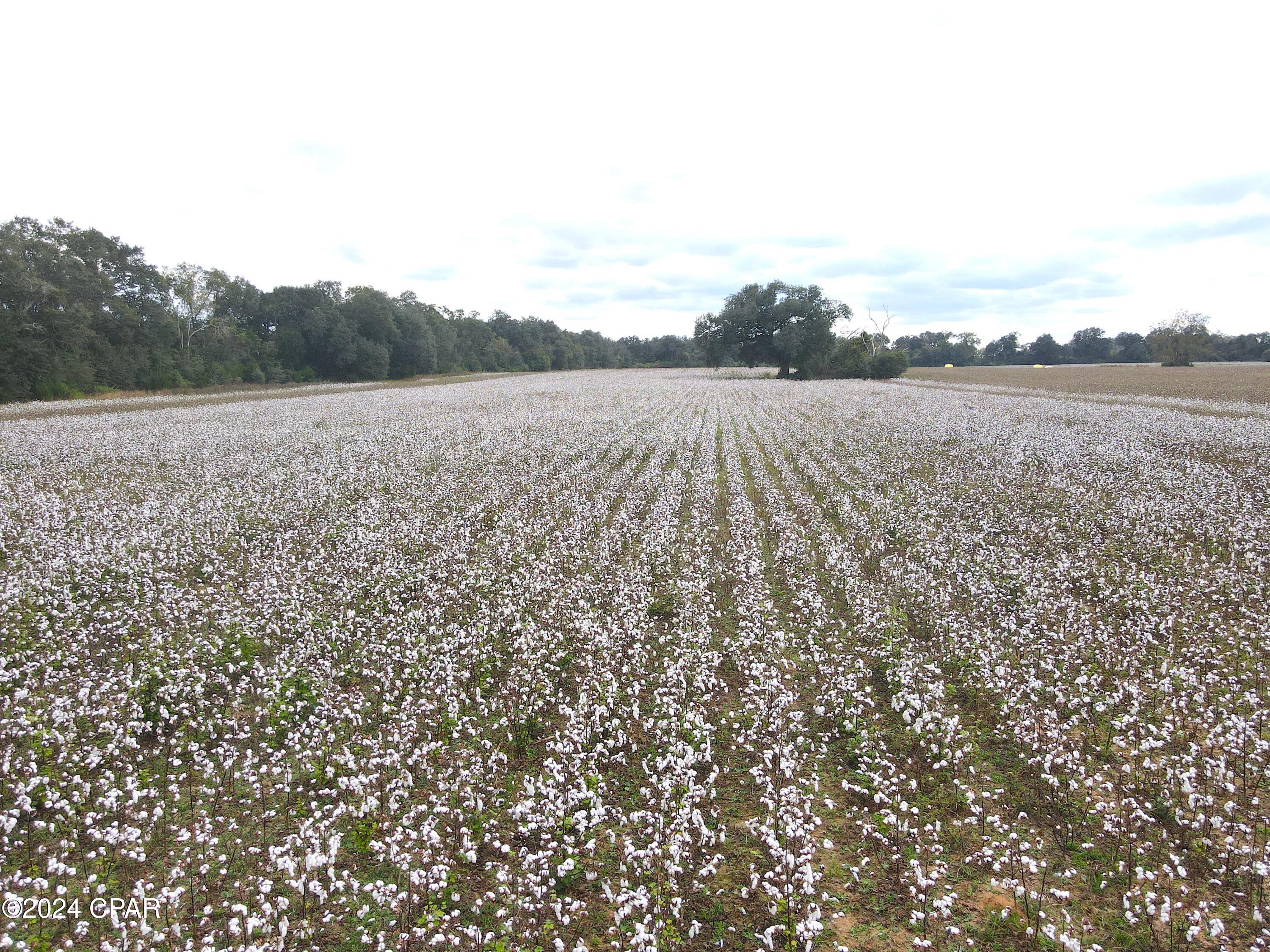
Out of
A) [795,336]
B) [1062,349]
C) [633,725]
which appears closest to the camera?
[633,725]

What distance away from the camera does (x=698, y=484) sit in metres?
19.8

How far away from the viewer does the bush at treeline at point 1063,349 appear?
12150 cm

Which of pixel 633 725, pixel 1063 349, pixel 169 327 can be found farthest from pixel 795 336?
pixel 1063 349

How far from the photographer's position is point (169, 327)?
209 feet

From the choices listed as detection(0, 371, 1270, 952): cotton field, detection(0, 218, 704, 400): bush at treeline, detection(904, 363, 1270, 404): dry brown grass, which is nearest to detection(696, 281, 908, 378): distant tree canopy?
detection(904, 363, 1270, 404): dry brown grass

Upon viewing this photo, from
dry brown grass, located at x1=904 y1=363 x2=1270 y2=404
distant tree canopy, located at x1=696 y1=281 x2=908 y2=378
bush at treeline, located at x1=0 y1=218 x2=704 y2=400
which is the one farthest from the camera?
distant tree canopy, located at x1=696 y1=281 x2=908 y2=378

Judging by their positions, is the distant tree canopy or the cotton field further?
the distant tree canopy

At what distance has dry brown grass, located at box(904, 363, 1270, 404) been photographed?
47.7 m

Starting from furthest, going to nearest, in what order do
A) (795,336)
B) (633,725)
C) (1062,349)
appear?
(1062,349) < (795,336) < (633,725)

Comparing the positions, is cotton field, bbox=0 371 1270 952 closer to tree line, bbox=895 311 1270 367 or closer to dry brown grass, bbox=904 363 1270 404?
dry brown grass, bbox=904 363 1270 404

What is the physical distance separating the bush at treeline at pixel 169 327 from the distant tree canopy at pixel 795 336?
46.0 metres

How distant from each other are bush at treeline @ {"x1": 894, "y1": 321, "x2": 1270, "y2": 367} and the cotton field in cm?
12308

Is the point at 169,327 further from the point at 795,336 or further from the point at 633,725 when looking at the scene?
the point at 633,725

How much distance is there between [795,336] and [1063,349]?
11656 centimetres
